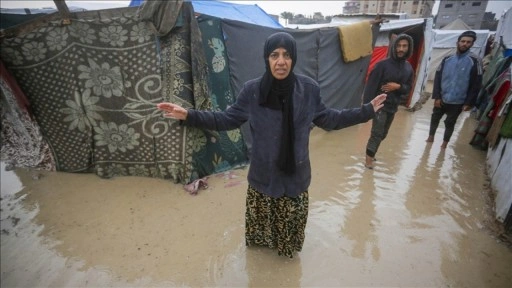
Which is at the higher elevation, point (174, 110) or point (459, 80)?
point (174, 110)

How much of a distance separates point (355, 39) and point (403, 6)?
48013 mm

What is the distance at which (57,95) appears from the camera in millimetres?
3215

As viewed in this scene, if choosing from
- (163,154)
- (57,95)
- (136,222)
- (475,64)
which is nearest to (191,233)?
(136,222)

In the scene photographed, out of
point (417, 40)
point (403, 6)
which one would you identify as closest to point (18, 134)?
point (417, 40)

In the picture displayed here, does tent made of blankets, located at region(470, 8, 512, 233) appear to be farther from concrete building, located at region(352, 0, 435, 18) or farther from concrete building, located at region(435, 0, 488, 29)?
concrete building, located at region(352, 0, 435, 18)

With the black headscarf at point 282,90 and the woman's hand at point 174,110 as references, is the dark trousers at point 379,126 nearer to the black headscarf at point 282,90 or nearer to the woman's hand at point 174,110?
the black headscarf at point 282,90

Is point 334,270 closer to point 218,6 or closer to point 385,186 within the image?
point 385,186

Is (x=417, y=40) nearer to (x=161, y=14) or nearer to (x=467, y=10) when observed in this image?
(x=161, y=14)

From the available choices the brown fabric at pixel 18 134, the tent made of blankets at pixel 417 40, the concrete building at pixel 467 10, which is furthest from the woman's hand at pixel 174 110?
the concrete building at pixel 467 10

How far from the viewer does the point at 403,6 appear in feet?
143

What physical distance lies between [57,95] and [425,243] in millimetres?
4305

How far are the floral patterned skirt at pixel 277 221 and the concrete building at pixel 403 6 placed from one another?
50665 mm

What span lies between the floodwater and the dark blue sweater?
80 centimetres

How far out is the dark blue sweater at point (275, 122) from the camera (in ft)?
5.93
